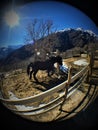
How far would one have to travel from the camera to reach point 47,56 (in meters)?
3.17

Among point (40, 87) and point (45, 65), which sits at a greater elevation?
point (45, 65)

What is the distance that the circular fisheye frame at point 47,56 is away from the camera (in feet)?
10.3

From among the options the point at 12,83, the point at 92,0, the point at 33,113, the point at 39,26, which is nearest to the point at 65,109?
the point at 33,113

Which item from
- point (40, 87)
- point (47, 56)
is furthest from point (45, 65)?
point (40, 87)

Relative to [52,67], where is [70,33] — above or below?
above

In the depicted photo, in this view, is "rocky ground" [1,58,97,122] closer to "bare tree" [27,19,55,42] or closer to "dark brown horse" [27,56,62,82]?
"dark brown horse" [27,56,62,82]

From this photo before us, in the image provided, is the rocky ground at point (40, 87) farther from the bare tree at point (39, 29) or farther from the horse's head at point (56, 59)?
the bare tree at point (39, 29)

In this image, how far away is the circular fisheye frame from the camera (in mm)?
3148

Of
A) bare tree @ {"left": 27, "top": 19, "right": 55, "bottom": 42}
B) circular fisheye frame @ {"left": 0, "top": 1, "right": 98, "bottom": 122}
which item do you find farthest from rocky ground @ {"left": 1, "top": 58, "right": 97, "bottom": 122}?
bare tree @ {"left": 27, "top": 19, "right": 55, "bottom": 42}

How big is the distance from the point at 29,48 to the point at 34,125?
705 mm

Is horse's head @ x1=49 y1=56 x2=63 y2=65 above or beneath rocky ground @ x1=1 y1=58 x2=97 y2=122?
above

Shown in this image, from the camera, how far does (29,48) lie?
10.4 feet

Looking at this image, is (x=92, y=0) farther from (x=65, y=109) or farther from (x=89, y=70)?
(x=65, y=109)

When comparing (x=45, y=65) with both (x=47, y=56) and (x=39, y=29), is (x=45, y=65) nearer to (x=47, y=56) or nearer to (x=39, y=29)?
(x=47, y=56)
